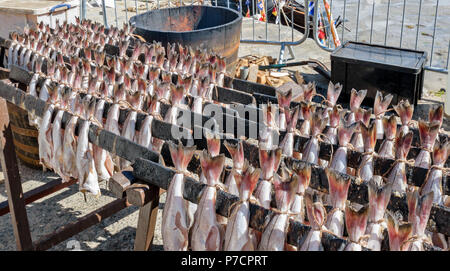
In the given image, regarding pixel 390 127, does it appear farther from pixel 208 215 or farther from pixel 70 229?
pixel 70 229

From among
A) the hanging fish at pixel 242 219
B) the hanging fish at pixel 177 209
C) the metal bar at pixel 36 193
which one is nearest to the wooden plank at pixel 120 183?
the hanging fish at pixel 177 209

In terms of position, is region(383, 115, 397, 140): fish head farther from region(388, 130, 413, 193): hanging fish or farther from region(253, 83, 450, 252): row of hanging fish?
region(388, 130, 413, 193): hanging fish

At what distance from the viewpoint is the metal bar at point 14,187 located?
2877mm

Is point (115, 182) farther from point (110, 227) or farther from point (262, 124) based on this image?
point (110, 227)

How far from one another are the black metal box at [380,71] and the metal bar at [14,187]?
165 inches

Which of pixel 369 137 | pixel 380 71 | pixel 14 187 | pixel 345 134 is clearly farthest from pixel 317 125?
pixel 380 71

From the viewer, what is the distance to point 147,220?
2.33m

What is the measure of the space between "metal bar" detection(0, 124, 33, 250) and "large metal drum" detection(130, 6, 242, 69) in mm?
2177

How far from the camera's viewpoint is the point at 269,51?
8.41m

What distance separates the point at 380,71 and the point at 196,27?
2.43 meters

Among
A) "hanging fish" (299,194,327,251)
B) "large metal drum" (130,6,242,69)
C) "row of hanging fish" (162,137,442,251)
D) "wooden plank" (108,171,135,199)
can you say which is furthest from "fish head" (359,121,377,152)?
"large metal drum" (130,6,242,69)

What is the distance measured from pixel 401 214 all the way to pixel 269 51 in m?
6.84

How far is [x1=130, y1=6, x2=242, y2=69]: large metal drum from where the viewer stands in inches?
186
